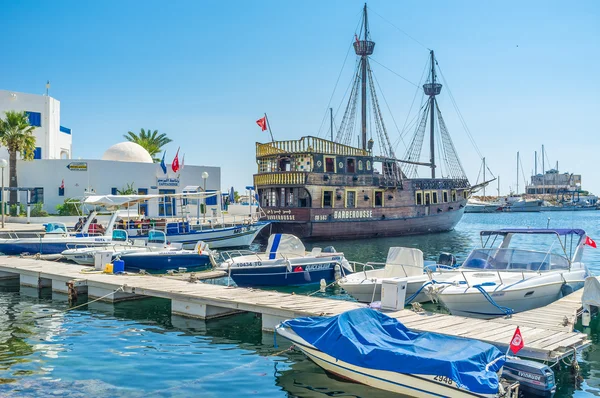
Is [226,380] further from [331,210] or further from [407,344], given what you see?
[331,210]

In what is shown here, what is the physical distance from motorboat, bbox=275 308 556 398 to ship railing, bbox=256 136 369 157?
29401 millimetres

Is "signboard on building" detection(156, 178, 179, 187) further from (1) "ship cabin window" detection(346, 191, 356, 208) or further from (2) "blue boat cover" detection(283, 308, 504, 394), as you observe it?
(2) "blue boat cover" detection(283, 308, 504, 394)

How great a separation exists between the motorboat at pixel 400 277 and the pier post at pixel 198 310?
12.1ft

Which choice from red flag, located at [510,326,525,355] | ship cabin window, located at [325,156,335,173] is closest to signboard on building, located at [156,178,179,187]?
ship cabin window, located at [325,156,335,173]

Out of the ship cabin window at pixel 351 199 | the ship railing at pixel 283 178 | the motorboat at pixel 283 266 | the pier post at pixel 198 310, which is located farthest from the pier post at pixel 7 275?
the ship cabin window at pixel 351 199

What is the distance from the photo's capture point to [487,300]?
45.0 feet

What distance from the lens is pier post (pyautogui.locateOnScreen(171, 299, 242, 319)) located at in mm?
14844

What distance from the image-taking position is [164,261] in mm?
23719

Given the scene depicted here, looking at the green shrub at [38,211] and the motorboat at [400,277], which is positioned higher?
the green shrub at [38,211]

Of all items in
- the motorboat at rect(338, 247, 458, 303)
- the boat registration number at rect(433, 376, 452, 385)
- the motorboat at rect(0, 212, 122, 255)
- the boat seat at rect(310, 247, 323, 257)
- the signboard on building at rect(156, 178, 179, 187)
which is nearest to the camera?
the boat registration number at rect(433, 376, 452, 385)

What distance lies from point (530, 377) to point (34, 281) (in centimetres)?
1723

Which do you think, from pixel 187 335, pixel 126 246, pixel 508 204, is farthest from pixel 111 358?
pixel 508 204

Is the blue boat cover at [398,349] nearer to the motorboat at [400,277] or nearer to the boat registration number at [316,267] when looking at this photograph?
the motorboat at [400,277]

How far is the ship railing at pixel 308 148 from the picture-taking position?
1553 inches
